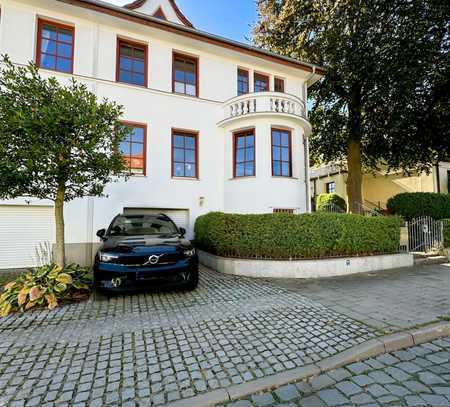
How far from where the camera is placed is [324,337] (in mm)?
3482

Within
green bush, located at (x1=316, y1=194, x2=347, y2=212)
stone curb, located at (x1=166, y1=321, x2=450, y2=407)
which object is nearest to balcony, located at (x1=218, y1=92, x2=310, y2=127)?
stone curb, located at (x1=166, y1=321, x2=450, y2=407)

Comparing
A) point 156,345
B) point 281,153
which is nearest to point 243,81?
point 281,153

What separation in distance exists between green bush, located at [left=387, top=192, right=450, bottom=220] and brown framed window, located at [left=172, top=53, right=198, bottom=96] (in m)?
10.5

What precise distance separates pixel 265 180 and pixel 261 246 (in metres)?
3.37

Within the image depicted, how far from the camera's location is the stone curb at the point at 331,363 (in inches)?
92.0

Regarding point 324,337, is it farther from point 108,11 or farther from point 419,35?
point 419,35

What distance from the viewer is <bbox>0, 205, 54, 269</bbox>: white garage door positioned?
7.95 metres

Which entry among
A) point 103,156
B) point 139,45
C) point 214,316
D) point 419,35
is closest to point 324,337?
point 214,316

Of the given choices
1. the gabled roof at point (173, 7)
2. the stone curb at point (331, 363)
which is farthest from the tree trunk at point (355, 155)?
the stone curb at point (331, 363)

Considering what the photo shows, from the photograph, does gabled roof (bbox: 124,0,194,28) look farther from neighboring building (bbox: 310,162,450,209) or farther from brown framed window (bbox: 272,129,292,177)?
neighboring building (bbox: 310,162,450,209)

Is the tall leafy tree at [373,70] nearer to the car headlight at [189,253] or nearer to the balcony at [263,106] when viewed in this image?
the balcony at [263,106]

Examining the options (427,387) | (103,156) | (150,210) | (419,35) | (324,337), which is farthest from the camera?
(419,35)

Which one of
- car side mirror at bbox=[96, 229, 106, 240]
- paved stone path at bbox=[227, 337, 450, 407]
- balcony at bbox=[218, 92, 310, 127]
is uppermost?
balcony at bbox=[218, 92, 310, 127]

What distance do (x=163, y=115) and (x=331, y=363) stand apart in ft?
31.3
